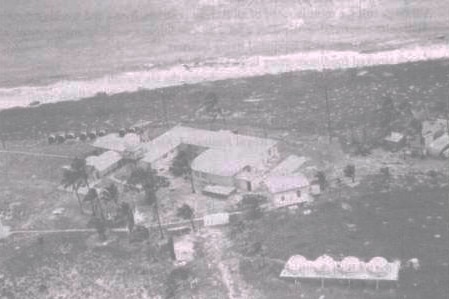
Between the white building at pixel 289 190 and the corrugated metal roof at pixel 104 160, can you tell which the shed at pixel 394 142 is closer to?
the white building at pixel 289 190

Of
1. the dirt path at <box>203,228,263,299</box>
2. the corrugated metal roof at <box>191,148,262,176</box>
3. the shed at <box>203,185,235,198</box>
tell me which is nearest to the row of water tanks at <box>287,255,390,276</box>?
the dirt path at <box>203,228,263,299</box>

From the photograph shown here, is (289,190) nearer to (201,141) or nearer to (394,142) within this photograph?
(394,142)

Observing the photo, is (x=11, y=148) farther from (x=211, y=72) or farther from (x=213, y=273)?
(x=213, y=273)

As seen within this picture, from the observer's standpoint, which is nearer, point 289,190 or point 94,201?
point 289,190

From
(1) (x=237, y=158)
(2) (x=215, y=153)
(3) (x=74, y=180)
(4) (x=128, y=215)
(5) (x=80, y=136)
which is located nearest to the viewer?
(4) (x=128, y=215)

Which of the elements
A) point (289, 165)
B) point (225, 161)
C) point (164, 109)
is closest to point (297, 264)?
point (289, 165)

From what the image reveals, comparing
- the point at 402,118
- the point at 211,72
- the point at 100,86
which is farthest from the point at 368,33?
the point at 100,86
